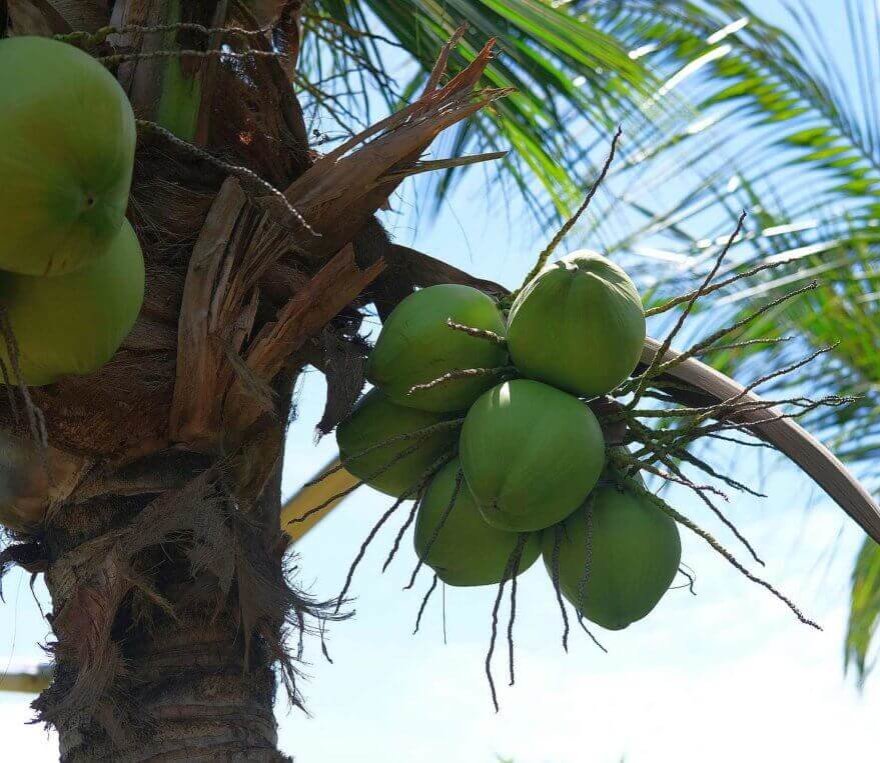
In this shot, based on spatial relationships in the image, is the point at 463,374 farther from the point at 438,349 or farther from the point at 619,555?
the point at 619,555

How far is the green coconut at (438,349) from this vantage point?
173 centimetres

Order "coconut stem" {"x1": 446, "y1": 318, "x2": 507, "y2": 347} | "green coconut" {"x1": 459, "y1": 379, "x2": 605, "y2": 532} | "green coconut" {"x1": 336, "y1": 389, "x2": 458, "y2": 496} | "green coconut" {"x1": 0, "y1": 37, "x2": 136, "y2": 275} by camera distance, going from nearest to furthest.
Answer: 1. "green coconut" {"x1": 0, "y1": 37, "x2": 136, "y2": 275}
2. "green coconut" {"x1": 459, "y1": 379, "x2": 605, "y2": 532}
3. "coconut stem" {"x1": 446, "y1": 318, "x2": 507, "y2": 347}
4. "green coconut" {"x1": 336, "y1": 389, "x2": 458, "y2": 496}

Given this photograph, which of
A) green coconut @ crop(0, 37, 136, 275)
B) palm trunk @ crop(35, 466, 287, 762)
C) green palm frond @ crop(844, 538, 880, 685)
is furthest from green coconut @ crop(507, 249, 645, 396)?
green palm frond @ crop(844, 538, 880, 685)

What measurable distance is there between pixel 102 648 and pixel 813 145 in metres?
4.17

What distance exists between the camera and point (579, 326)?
5.20 ft

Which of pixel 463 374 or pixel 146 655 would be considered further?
pixel 146 655

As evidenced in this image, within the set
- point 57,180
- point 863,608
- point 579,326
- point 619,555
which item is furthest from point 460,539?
point 863,608

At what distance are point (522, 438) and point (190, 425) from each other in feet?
1.80

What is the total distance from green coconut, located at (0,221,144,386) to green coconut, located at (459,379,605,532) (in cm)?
53

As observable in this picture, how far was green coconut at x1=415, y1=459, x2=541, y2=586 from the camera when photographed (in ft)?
5.65

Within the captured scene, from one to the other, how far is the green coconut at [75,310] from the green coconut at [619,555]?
2.49 feet

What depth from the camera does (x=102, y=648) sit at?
1674mm

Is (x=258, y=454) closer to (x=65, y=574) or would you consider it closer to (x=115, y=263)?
(x=65, y=574)

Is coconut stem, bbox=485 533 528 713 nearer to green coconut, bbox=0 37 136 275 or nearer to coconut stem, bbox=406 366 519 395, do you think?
coconut stem, bbox=406 366 519 395
